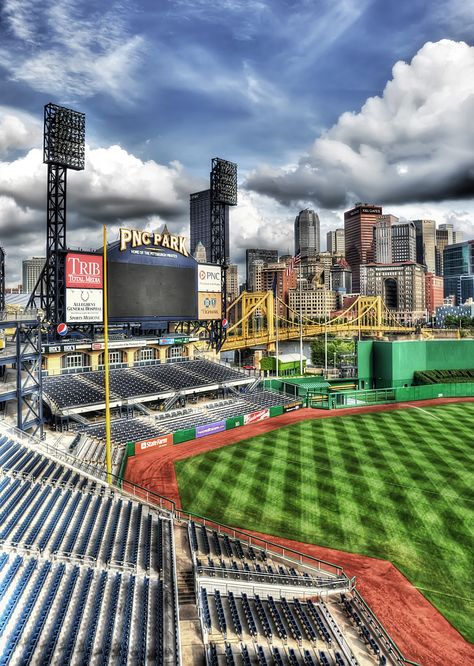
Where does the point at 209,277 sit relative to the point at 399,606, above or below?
above

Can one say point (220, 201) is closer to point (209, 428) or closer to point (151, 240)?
point (151, 240)

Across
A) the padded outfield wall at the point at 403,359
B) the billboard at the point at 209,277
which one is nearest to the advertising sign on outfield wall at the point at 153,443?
the billboard at the point at 209,277

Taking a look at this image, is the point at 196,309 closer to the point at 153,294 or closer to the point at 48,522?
the point at 153,294

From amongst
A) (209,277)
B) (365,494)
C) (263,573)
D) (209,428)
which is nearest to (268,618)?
(263,573)

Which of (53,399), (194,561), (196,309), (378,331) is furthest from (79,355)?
(378,331)

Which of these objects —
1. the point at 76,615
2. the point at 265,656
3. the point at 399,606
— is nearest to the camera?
the point at 76,615

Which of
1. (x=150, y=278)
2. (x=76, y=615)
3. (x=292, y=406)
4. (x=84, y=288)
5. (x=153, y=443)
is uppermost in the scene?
(x=150, y=278)

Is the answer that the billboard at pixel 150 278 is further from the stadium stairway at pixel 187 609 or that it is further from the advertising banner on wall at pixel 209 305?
the stadium stairway at pixel 187 609
